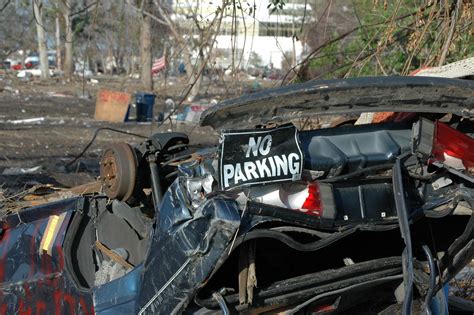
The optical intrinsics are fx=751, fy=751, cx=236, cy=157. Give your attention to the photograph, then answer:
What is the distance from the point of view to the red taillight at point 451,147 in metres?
3.10

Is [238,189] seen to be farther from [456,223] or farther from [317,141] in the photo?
[456,223]

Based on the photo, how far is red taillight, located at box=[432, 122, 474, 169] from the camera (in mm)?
3099

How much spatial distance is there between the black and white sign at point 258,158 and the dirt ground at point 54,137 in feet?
8.76

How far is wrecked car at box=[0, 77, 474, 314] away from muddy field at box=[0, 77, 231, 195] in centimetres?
244

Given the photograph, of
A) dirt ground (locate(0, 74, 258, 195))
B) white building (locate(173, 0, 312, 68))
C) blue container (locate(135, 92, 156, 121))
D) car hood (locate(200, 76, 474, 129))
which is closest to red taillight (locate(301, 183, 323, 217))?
car hood (locate(200, 76, 474, 129))

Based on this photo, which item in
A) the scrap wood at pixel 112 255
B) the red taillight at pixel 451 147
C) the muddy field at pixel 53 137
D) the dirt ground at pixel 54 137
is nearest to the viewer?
the red taillight at pixel 451 147

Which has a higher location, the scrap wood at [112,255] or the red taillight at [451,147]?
the red taillight at [451,147]

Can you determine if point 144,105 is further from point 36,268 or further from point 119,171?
point 119,171

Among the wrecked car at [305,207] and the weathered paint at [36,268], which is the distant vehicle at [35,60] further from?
the wrecked car at [305,207]

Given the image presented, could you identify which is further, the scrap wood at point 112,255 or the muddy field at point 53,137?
the muddy field at point 53,137

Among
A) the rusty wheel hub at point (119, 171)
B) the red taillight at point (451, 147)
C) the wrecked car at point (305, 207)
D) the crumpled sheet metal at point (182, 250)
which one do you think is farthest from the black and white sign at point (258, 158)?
the rusty wheel hub at point (119, 171)

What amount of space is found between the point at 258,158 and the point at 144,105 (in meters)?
20.3

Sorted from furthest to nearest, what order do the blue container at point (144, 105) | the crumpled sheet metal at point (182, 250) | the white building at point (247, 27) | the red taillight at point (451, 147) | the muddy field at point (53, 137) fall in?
the blue container at point (144, 105) → the muddy field at point (53, 137) → the white building at point (247, 27) → the red taillight at point (451, 147) → the crumpled sheet metal at point (182, 250)

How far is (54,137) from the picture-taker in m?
16.7
